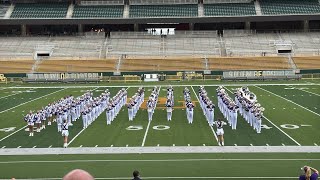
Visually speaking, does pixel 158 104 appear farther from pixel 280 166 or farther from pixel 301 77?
pixel 301 77

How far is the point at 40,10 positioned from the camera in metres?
57.6

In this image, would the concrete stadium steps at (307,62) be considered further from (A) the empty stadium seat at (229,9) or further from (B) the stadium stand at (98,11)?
(B) the stadium stand at (98,11)

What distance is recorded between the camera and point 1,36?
58938 millimetres

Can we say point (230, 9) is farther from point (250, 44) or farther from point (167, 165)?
point (167, 165)

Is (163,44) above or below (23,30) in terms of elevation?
below

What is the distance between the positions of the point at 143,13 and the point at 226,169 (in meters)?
46.3

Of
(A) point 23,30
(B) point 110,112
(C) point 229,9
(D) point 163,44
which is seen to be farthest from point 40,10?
(B) point 110,112

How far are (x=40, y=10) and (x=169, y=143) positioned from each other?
1818 inches

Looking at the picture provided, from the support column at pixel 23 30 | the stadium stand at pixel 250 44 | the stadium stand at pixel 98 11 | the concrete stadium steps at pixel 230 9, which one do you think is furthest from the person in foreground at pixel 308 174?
the support column at pixel 23 30

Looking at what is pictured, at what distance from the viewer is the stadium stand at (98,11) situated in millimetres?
56312

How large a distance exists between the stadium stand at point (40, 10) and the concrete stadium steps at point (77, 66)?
839 centimetres

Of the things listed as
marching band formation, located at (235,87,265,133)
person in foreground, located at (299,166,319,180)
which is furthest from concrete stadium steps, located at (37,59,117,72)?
person in foreground, located at (299,166,319,180)

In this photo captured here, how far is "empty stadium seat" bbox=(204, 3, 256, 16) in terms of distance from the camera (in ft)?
182

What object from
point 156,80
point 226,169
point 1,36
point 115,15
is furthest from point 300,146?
point 1,36
